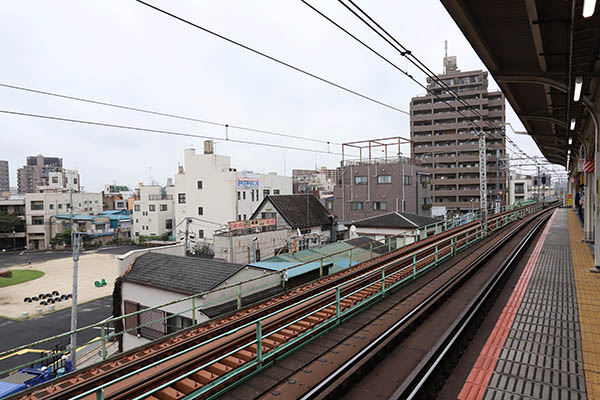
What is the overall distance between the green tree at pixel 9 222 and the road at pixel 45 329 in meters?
38.2

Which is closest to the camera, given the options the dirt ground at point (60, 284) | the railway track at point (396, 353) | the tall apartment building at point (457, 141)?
the railway track at point (396, 353)

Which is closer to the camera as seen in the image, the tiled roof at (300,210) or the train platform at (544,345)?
the train platform at (544,345)

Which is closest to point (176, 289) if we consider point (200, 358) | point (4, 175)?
point (200, 358)

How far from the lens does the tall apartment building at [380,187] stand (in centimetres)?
3572

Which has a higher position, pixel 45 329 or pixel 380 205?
pixel 380 205

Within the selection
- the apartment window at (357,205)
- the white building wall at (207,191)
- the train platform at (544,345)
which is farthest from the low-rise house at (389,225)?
the white building wall at (207,191)

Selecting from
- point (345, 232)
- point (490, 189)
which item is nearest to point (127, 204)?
point (345, 232)

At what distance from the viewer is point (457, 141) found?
64.1 metres

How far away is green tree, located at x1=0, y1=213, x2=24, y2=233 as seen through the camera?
176ft

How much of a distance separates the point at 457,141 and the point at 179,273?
62.6 metres

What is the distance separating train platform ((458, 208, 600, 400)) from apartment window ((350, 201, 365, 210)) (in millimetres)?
27504

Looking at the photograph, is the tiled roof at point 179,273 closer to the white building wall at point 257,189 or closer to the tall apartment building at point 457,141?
the white building wall at point 257,189

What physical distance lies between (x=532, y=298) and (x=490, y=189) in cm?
6399

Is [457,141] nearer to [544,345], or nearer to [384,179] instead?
[384,179]
